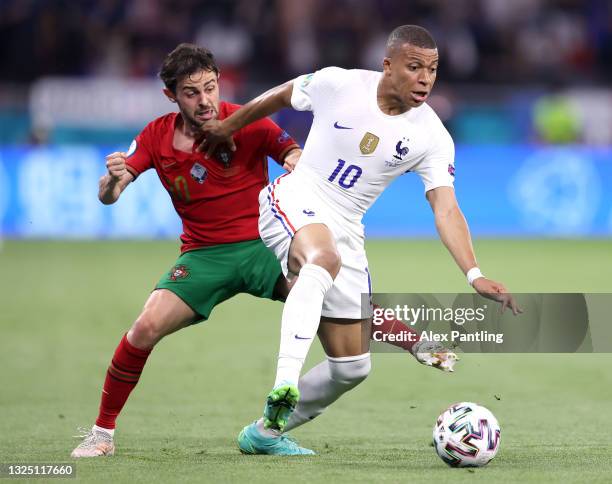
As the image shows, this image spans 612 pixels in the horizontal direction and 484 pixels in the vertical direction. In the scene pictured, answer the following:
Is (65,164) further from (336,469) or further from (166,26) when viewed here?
(336,469)

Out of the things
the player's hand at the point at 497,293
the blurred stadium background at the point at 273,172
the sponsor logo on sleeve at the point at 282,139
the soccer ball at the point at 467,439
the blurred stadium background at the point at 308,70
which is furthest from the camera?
the blurred stadium background at the point at 308,70

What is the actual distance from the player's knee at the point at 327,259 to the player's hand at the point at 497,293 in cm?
64

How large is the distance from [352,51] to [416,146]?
15374 mm

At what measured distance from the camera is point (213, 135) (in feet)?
20.3

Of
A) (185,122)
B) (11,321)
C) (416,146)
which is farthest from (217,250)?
(11,321)

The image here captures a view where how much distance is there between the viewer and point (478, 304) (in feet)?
19.2

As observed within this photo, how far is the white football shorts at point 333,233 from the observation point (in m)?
5.80

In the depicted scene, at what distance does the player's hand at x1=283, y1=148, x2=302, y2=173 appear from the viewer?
6.27 m

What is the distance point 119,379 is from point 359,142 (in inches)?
66.9

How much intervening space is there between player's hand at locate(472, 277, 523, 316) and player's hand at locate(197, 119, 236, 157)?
Result: 1.62 m

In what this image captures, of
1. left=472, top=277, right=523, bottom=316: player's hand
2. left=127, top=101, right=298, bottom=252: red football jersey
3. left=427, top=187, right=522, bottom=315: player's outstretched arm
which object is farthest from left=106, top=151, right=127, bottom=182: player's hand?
left=472, top=277, right=523, bottom=316: player's hand

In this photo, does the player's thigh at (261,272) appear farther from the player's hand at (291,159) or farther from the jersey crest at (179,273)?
the player's hand at (291,159)

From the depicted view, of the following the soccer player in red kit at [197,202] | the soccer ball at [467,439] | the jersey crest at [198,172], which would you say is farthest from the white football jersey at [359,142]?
the soccer ball at [467,439]

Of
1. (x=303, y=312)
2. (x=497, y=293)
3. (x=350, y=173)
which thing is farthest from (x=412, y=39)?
(x=303, y=312)
